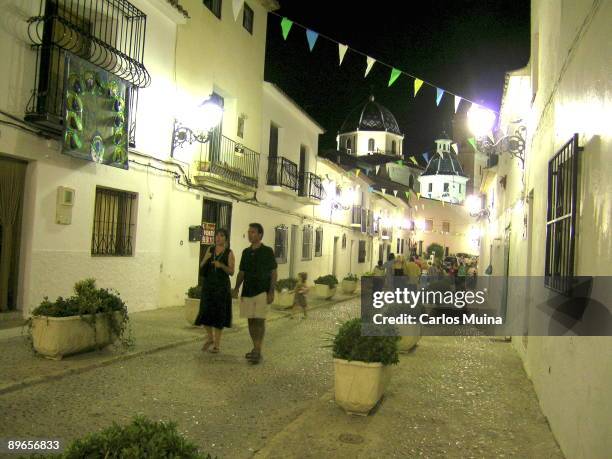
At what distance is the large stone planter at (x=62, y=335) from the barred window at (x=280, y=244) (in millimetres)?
12465

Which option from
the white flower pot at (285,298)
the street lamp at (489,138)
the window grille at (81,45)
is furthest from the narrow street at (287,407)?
the white flower pot at (285,298)

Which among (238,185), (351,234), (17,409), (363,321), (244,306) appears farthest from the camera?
(351,234)

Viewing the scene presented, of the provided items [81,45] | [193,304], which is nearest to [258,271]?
[193,304]

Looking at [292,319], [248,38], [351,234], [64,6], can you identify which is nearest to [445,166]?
[351,234]

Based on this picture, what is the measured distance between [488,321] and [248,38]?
10866 millimetres

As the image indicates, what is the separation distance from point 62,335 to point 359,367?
12.2ft

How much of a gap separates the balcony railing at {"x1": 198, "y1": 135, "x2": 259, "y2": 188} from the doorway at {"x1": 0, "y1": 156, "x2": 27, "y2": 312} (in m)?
5.46

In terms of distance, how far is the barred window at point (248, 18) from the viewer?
1634 cm

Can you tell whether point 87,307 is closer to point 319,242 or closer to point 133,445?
point 133,445

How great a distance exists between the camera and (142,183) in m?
11.3

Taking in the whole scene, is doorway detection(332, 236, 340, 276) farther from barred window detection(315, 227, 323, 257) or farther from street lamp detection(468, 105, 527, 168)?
street lamp detection(468, 105, 527, 168)

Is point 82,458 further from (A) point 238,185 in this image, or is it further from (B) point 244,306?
(A) point 238,185

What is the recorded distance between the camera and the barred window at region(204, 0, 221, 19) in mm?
14044

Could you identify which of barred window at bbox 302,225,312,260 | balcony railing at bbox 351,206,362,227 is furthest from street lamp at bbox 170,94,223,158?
→ balcony railing at bbox 351,206,362,227
